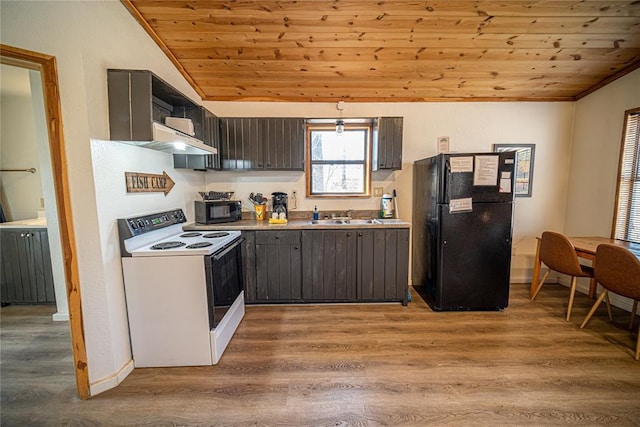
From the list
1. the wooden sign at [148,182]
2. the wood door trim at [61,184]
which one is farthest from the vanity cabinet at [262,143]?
the wood door trim at [61,184]

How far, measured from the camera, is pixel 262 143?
117 inches

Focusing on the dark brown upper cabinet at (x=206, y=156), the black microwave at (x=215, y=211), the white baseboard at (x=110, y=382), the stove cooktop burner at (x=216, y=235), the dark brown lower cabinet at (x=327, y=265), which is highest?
the dark brown upper cabinet at (x=206, y=156)

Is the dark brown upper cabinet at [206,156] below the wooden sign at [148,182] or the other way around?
the other way around

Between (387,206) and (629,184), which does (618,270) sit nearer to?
(629,184)

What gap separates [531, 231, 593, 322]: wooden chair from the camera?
2396mm

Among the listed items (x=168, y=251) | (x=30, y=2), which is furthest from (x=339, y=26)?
(x=168, y=251)

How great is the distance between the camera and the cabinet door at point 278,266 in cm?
274

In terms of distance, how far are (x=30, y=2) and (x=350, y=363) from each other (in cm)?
306

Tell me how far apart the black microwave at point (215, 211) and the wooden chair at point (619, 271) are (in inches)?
140

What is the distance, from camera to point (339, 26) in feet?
7.13

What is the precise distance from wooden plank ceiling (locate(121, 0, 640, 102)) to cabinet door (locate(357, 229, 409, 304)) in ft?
5.75

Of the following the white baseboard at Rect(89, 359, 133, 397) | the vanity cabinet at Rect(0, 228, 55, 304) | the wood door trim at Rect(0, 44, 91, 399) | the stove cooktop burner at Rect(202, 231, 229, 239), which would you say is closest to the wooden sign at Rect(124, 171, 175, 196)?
the wood door trim at Rect(0, 44, 91, 399)

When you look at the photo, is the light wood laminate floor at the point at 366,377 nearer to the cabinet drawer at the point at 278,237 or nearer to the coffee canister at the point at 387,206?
the cabinet drawer at the point at 278,237

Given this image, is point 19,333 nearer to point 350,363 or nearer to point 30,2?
point 30,2
